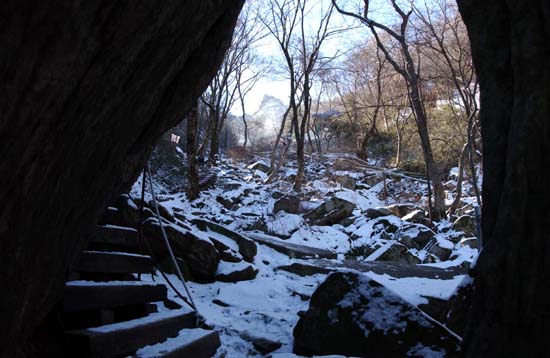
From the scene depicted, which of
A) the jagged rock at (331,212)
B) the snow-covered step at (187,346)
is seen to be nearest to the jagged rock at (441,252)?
the jagged rock at (331,212)

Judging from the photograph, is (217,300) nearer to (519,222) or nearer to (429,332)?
(429,332)

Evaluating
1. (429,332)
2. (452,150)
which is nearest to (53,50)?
(429,332)

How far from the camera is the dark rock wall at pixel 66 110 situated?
137 cm

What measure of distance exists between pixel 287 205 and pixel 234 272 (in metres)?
6.83

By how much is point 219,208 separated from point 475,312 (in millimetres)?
10018

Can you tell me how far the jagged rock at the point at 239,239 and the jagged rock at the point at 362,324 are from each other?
304cm

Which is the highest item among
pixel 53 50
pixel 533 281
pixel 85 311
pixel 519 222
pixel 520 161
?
pixel 53 50

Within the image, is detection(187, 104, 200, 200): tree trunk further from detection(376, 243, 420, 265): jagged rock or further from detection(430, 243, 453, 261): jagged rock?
detection(430, 243, 453, 261): jagged rock

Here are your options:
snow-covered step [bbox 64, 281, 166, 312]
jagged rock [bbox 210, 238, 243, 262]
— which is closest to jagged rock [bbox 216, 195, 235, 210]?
jagged rock [bbox 210, 238, 243, 262]

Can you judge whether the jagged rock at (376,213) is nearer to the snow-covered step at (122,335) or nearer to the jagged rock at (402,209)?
the jagged rock at (402,209)

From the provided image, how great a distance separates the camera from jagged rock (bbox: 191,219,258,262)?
23.6ft

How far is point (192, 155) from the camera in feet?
38.4

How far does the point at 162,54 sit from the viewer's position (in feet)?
7.50

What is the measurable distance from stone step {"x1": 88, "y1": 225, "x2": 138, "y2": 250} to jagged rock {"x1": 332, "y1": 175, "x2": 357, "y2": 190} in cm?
1578
